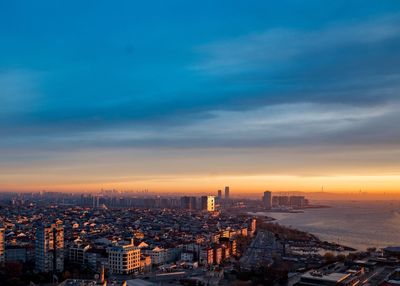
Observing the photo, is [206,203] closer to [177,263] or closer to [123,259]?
[177,263]

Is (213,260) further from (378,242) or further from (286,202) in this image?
(286,202)

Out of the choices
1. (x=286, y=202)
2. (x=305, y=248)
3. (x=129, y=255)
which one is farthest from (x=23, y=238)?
(x=286, y=202)

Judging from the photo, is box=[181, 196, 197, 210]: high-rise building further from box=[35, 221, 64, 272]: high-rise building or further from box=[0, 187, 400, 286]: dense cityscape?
box=[35, 221, 64, 272]: high-rise building

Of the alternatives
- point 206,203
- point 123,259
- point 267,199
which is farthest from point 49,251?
point 267,199

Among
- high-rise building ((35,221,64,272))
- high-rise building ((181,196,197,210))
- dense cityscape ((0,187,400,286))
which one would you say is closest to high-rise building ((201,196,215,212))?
high-rise building ((181,196,197,210))

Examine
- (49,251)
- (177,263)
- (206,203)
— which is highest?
(206,203)
